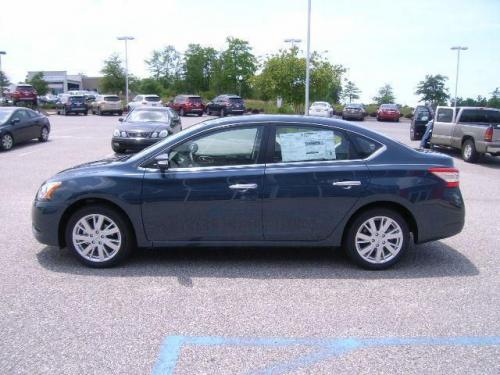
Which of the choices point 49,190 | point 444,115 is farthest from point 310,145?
point 444,115

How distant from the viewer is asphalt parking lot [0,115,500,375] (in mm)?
3531

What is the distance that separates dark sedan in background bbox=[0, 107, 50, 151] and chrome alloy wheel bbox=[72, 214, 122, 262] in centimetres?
1256

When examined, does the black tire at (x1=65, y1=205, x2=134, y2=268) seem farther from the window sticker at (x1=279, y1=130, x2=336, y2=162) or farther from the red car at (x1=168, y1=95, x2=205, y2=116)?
the red car at (x1=168, y1=95, x2=205, y2=116)

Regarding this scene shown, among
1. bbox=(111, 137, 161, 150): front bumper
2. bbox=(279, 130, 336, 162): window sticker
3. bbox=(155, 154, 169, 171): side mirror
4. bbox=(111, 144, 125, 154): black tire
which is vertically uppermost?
bbox=(279, 130, 336, 162): window sticker

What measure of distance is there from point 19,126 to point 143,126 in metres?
5.25

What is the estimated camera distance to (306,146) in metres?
5.43

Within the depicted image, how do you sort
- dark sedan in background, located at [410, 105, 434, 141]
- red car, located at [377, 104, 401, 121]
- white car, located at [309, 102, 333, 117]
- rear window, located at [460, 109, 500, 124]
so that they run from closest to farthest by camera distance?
rear window, located at [460, 109, 500, 124], dark sedan in background, located at [410, 105, 434, 141], white car, located at [309, 102, 333, 117], red car, located at [377, 104, 401, 121]

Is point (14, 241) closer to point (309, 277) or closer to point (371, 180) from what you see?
point (309, 277)

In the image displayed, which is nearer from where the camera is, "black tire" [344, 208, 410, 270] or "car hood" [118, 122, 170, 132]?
"black tire" [344, 208, 410, 270]

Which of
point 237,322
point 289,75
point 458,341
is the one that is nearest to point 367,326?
point 458,341

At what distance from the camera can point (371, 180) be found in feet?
17.4

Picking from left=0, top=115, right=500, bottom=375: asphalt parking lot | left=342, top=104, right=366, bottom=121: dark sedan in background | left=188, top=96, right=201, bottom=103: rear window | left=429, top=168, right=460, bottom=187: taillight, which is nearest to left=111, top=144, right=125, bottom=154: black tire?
left=0, top=115, right=500, bottom=375: asphalt parking lot

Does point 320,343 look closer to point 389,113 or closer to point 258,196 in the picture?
point 258,196

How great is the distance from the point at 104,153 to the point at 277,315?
12.9 meters
